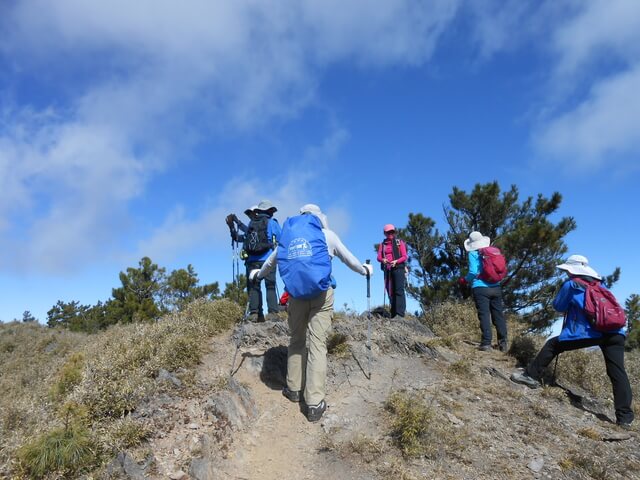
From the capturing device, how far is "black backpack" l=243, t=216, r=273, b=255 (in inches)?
313

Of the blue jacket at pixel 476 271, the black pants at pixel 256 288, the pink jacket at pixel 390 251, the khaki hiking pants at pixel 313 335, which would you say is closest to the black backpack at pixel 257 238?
the black pants at pixel 256 288

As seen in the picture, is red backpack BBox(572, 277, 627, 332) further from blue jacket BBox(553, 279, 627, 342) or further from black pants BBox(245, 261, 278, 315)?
black pants BBox(245, 261, 278, 315)

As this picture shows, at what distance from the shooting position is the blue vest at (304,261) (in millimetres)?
5148

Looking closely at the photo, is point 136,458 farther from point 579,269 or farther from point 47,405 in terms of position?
point 579,269

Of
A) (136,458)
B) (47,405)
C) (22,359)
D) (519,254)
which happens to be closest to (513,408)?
(136,458)

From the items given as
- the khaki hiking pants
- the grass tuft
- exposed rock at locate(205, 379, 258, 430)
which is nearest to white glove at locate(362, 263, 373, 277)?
the khaki hiking pants

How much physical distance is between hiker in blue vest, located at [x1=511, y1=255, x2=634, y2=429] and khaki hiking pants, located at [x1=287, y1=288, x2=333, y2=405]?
3.25 metres

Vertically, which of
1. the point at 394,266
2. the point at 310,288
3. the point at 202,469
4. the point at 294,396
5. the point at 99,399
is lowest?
the point at 202,469

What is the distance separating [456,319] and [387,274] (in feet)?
7.71

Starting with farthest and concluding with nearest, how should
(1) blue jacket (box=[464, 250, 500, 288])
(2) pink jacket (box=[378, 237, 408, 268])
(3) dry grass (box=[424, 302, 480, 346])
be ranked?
1. (3) dry grass (box=[424, 302, 480, 346])
2. (2) pink jacket (box=[378, 237, 408, 268])
3. (1) blue jacket (box=[464, 250, 500, 288])

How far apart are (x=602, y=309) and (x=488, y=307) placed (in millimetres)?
2113

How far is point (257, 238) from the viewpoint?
7977 mm

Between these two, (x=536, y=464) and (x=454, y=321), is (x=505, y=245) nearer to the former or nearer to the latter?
(x=454, y=321)

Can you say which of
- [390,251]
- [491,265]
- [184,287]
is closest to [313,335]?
[491,265]
